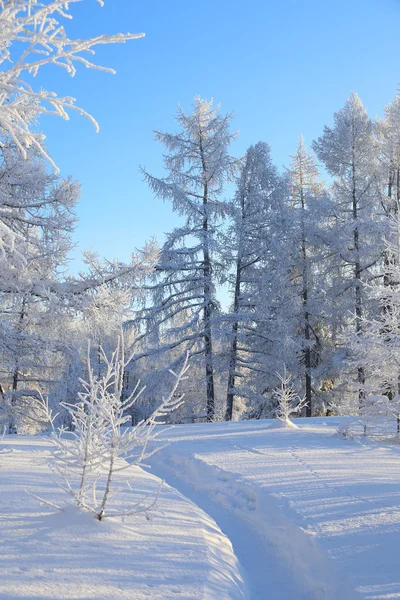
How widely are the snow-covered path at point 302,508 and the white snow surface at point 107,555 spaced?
458 mm

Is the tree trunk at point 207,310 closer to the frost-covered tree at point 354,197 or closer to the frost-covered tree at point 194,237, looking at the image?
the frost-covered tree at point 194,237

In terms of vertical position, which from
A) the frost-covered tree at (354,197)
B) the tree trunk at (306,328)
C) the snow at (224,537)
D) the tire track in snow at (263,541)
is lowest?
the tire track in snow at (263,541)

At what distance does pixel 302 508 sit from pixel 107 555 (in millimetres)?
2268

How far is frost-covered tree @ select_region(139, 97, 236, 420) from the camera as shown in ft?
53.1

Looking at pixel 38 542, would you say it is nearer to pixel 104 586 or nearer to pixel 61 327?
pixel 104 586

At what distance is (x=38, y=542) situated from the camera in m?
3.13

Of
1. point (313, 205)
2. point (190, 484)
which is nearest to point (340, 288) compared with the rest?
point (313, 205)

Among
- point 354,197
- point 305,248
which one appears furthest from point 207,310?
point 354,197

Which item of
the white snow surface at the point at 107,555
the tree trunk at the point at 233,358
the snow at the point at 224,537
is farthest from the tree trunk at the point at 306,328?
the white snow surface at the point at 107,555

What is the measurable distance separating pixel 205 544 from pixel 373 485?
258 centimetres

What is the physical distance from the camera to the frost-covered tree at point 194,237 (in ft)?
53.1

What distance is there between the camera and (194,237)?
1631cm

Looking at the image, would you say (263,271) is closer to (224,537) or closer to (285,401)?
(285,401)

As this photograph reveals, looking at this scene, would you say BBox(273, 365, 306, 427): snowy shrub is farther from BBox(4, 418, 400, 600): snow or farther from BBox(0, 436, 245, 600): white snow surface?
BBox(0, 436, 245, 600): white snow surface
